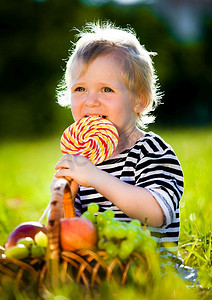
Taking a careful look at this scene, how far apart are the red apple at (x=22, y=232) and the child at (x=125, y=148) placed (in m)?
0.28

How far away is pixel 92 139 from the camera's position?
8.43ft

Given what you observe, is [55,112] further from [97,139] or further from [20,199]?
[97,139]

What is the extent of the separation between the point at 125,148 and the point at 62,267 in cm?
119

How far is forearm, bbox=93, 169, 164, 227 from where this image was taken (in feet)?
7.63

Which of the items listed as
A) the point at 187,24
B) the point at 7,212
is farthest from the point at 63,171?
the point at 187,24

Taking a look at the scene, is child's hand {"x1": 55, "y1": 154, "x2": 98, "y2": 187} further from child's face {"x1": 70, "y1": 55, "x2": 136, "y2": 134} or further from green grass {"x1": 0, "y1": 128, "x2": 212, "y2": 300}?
green grass {"x1": 0, "y1": 128, "x2": 212, "y2": 300}

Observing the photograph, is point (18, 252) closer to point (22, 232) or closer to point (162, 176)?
point (22, 232)

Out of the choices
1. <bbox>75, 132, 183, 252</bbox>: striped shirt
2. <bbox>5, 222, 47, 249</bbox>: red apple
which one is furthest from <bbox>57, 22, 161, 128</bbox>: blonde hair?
<bbox>5, 222, 47, 249</bbox>: red apple

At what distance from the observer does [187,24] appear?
68.0ft

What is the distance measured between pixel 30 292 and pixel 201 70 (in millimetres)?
11148

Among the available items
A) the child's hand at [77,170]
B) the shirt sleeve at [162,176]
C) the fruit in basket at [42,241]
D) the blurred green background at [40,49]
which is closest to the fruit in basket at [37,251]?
the fruit in basket at [42,241]

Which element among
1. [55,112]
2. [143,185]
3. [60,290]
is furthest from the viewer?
[55,112]

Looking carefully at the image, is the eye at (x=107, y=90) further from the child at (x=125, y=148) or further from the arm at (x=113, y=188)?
the arm at (x=113, y=188)

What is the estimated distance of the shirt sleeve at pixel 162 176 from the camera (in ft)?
7.89
